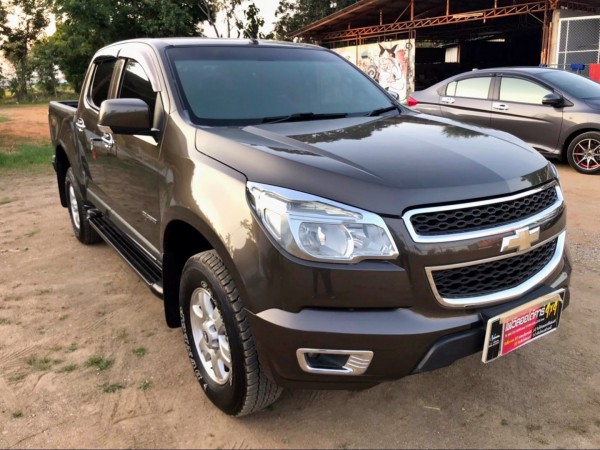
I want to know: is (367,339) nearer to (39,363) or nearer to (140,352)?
(140,352)

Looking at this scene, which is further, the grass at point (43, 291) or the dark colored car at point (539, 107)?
the dark colored car at point (539, 107)

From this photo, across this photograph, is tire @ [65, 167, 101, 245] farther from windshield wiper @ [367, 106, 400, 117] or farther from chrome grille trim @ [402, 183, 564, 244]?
chrome grille trim @ [402, 183, 564, 244]

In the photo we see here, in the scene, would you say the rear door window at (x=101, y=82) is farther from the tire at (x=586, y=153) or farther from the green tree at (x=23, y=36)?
the green tree at (x=23, y=36)

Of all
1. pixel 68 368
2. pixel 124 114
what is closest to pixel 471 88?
pixel 124 114

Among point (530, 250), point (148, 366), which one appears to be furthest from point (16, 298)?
point (530, 250)

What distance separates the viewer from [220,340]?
2541 mm

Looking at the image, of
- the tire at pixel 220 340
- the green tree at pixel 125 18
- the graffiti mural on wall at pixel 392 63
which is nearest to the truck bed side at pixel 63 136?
the tire at pixel 220 340

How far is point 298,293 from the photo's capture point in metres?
2.04

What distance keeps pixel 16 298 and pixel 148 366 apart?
1665 mm

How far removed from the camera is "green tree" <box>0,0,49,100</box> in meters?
47.4

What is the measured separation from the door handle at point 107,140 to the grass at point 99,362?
146 cm

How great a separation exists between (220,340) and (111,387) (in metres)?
0.81

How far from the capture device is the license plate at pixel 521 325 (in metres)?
2.23

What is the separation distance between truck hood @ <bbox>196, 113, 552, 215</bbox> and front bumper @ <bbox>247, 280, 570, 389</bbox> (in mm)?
442
